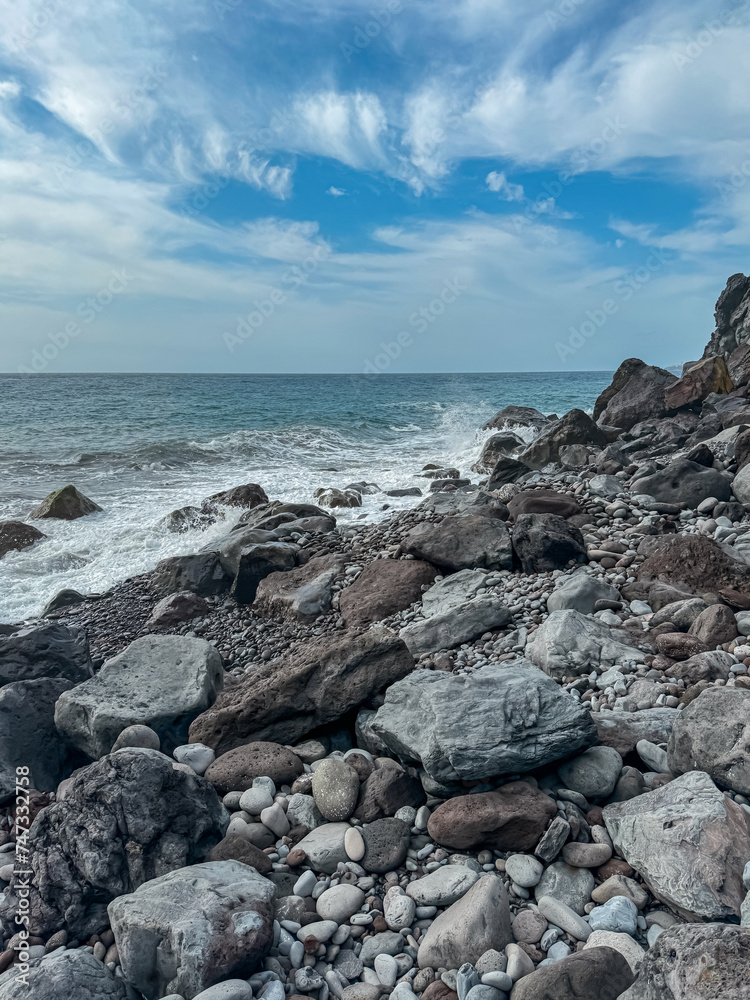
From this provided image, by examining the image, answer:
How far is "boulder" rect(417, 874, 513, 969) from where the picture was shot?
8.27ft

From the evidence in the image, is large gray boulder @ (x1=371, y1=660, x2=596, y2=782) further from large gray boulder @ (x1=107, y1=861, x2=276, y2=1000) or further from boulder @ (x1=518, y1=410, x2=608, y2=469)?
boulder @ (x1=518, y1=410, x2=608, y2=469)

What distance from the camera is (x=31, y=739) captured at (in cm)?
441

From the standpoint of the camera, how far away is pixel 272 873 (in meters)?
3.13

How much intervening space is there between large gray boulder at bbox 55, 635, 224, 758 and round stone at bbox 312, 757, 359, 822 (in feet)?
4.71

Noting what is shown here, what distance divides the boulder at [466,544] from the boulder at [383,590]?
18 centimetres

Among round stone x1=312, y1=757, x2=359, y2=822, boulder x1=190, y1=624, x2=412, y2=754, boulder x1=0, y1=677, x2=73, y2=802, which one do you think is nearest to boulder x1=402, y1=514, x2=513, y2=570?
boulder x1=190, y1=624, x2=412, y2=754

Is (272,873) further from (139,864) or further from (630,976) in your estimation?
(630,976)

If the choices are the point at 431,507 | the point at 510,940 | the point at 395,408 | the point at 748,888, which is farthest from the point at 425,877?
the point at 395,408

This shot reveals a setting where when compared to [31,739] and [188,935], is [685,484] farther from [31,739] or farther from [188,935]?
[31,739]

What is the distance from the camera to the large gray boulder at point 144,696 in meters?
4.33

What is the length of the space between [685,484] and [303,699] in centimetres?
558

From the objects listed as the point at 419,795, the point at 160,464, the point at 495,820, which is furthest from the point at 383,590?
the point at 160,464

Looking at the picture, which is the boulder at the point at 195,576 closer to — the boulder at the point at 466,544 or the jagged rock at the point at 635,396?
the boulder at the point at 466,544

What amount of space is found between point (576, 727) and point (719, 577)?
9.15ft
